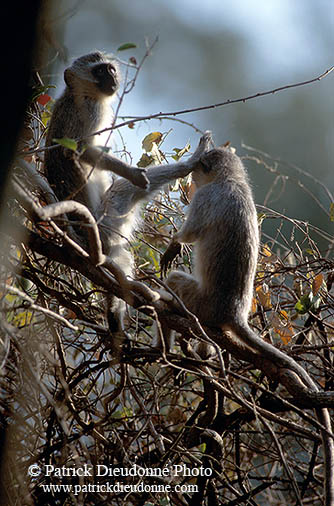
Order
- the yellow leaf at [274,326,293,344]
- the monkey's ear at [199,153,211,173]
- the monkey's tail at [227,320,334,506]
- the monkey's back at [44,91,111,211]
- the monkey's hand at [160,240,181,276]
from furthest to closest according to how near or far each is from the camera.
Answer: the monkey's ear at [199,153,211,173] → the monkey's hand at [160,240,181,276] → the monkey's back at [44,91,111,211] → the yellow leaf at [274,326,293,344] → the monkey's tail at [227,320,334,506]

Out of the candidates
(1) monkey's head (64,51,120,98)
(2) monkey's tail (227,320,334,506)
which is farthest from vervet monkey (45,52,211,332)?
(2) monkey's tail (227,320,334,506)

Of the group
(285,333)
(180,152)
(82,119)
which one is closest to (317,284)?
(285,333)

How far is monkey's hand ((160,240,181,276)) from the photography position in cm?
440

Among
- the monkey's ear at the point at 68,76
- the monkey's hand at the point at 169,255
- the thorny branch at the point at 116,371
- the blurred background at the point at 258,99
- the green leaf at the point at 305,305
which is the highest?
the blurred background at the point at 258,99

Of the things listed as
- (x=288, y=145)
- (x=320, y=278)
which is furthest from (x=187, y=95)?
(x=320, y=278)

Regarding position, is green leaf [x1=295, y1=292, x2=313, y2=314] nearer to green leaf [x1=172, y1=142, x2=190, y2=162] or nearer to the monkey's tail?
the monkey's tail

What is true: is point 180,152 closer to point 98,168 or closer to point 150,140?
point 150,140

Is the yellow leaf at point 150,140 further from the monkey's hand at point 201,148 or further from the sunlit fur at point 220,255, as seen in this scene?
the sunlit fur at point 220,255

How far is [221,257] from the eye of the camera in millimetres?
4004

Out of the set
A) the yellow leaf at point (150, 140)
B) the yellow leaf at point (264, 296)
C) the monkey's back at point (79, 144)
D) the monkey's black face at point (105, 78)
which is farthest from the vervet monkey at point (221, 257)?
the monkey's black face at point (105, 78)

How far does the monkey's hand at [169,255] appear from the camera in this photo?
440cm

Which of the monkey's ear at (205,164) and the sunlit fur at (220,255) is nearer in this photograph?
the sunlit fur at (220,255)

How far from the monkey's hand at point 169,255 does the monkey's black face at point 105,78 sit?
1.50 meters

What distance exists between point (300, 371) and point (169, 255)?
148cm
